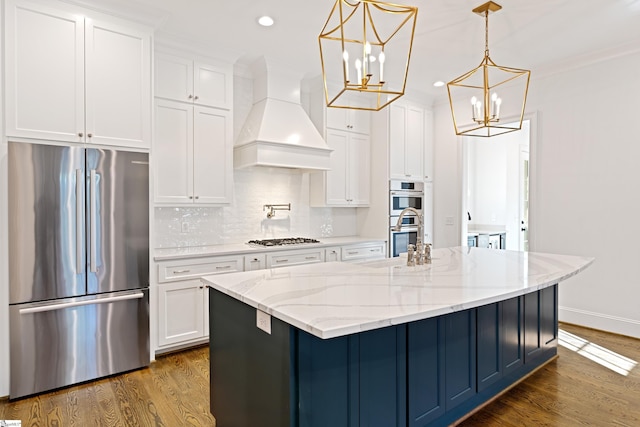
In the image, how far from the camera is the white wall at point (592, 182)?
12.4ft

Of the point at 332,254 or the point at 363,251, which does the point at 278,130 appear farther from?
the point at 363,251

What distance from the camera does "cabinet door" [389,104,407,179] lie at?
5.00m

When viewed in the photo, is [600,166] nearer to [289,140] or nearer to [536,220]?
[536,220]

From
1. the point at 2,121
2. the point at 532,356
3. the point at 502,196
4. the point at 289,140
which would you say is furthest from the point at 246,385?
the point at 502,196

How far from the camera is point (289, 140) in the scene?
4125 mm

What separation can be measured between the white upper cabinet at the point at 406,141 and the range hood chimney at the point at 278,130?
1084mm

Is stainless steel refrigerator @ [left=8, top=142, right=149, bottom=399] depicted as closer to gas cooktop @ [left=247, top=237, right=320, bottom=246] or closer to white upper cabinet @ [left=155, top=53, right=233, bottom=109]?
white upper cabinet @ [left=155, top=53, right=233, bottom=109]

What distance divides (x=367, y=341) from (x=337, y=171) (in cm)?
329

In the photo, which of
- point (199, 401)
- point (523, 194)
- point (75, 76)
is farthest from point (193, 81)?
point (523, 194)

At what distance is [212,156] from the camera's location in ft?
12.6

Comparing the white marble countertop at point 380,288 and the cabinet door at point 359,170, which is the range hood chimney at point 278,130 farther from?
the white marble countertop at point 380,288

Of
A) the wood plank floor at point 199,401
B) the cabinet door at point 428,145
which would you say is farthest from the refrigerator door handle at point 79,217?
the cabinet door at point 428,145

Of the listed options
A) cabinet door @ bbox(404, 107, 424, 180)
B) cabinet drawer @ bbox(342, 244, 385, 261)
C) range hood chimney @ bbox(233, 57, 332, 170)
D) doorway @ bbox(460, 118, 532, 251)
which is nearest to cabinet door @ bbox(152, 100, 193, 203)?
range hood chimney @ bbox(233, 57, 332, 170)

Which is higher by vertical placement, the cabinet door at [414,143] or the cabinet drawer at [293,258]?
the cabinet door at [414,143]
